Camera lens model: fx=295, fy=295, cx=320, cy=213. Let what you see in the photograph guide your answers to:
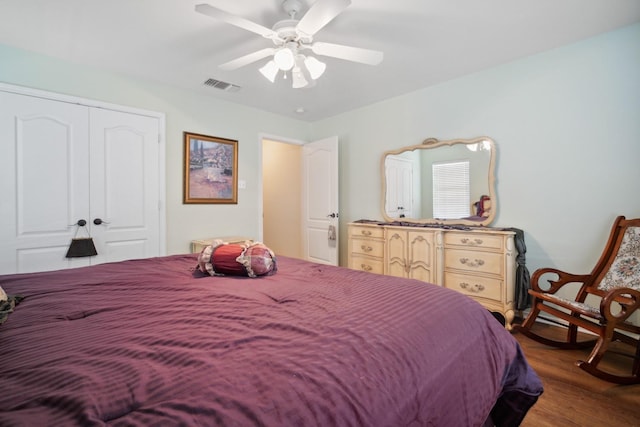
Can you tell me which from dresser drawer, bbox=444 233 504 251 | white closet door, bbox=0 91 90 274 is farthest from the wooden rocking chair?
white closet door, bbox=0 91 90 274

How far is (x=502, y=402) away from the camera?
133 centimetres

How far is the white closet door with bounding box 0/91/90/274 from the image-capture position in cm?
258

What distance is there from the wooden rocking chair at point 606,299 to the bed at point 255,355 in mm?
1046

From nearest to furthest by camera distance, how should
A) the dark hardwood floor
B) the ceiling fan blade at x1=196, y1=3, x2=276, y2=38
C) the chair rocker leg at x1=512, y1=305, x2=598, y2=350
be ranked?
the dark hardwood floor < the ceiling fan blade at x1=196, y1=3, x2=276, y2=38 < the chair rocker leg at x1=512, y1=305, x2=598, y2=350

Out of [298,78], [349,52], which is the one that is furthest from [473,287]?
[298,78]

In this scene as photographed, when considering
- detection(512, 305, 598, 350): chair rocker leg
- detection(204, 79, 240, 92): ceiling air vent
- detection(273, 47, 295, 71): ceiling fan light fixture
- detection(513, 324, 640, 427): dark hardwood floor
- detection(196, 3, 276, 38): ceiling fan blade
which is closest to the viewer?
detection(513, 324, 640, 427): dark hardwood floor

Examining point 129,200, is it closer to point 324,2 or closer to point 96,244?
point 96,244

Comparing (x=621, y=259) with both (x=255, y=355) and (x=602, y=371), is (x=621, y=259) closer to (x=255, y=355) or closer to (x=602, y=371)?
(x=602, y=371)

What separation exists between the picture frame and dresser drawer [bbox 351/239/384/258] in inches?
67.3

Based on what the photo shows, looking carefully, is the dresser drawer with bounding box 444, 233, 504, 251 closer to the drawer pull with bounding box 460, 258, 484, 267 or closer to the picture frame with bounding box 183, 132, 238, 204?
the drawer pull with bounding box 460, 258, 484, 267

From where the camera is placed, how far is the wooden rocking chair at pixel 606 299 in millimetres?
1875

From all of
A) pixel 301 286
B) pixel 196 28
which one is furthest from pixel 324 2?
pixel 301 286

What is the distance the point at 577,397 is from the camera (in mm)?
1693

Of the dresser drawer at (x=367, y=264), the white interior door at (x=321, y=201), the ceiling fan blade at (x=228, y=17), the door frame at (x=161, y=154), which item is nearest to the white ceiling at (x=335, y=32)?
the ceiling fan blade at (x=228, y=17)
